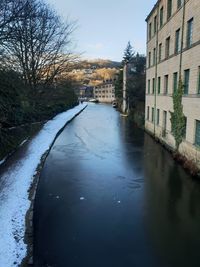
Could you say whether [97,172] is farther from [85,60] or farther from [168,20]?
[85,60]

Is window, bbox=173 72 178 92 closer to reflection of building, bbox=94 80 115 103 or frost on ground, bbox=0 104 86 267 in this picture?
frost on ground, bbox=0 104 86 267

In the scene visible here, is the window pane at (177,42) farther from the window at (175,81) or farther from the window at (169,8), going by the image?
the window at (169,8)

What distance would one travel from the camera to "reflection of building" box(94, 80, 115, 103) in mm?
114656

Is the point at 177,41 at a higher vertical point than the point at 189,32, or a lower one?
lower

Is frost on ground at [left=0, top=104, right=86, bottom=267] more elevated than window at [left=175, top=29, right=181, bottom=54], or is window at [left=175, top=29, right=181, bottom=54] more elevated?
window at [left=175, top=29, right=181, bottom=54]

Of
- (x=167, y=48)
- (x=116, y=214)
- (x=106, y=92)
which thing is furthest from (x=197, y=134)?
(x=106, y=92)

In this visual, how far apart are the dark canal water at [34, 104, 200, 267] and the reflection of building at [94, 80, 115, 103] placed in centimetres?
9645

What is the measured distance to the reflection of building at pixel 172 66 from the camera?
13977 mm

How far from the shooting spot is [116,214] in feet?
30.2

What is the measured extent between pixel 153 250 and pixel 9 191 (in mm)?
5183

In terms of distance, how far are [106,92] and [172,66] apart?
10538 centimetres

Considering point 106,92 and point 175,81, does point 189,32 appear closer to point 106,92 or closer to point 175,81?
point 175,81

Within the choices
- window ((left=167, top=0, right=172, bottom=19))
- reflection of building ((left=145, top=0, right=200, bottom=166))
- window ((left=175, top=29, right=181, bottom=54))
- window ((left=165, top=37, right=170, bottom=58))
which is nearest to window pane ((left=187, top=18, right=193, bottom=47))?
reflection of building ((left=145, top=0, right=200, bottom=166))

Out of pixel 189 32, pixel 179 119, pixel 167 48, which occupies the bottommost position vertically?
pixel 179 119
